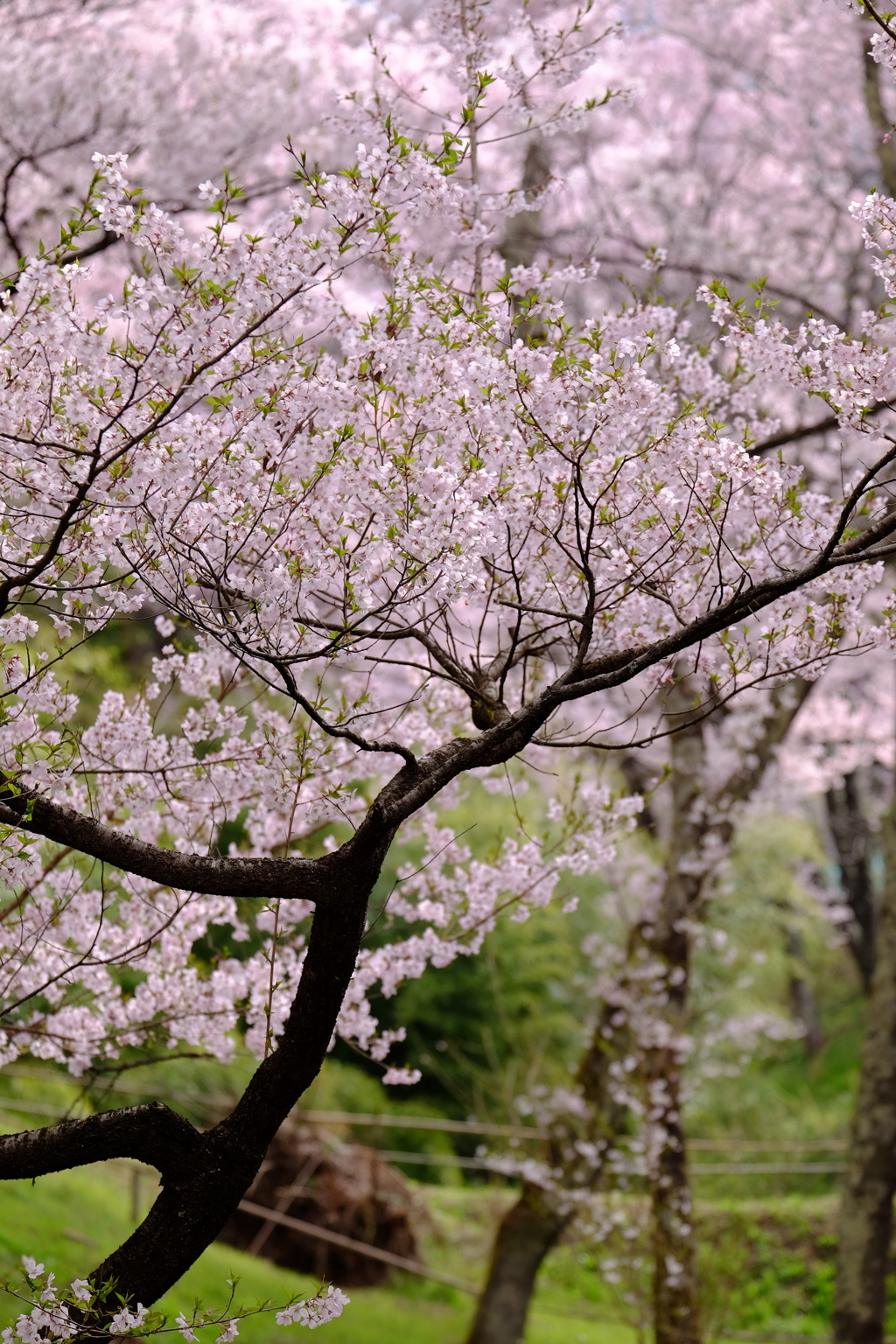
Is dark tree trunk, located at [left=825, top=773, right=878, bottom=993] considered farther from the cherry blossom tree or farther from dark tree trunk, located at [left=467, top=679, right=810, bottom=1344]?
the cherry blossom tree

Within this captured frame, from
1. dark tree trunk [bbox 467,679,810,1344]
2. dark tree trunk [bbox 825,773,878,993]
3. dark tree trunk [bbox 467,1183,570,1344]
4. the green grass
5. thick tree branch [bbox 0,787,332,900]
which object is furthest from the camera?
dark tree trunk [bbox 825,773,878,993]

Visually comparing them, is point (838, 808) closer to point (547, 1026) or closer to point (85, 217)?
point (547, 1026)

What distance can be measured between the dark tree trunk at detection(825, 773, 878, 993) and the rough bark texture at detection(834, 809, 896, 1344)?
28.3 ft

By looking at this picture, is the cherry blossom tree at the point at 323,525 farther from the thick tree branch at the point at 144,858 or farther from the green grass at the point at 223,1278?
the green grass at the point at 223,1278

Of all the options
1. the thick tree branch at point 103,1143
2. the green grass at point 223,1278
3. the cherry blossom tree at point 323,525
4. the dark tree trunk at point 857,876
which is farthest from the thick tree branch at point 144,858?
the dark tree trunk at point 857,876

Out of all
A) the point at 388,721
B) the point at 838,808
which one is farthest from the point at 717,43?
the point at 388,721

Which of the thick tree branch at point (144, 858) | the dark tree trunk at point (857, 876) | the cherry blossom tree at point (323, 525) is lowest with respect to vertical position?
the thick tree branch at point (144, 858)

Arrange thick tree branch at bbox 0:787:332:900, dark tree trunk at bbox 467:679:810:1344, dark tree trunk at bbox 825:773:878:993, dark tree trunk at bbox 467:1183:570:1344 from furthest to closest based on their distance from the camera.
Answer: dark tree trunk at bbox 825:773:878:993 → dark tree trunk at bbox 467:1183:570:1344 → dark tree trunk at bbox 467:679:810:1344 → thick tree branch at bbox 0:787:332:900

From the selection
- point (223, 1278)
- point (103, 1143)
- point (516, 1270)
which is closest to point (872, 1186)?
point (516, 1270)

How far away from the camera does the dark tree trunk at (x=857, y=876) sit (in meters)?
15.4

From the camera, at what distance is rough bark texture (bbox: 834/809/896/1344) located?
21.4 feet

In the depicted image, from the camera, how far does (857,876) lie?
15.4 m

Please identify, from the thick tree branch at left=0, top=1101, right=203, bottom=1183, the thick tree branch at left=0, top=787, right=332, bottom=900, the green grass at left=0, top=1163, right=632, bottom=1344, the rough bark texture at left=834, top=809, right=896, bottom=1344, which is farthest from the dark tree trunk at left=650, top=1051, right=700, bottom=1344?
the thick tree branch at left=0, top=787, right=332, bottom=900

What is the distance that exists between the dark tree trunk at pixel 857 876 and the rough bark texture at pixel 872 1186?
28.3 ft
